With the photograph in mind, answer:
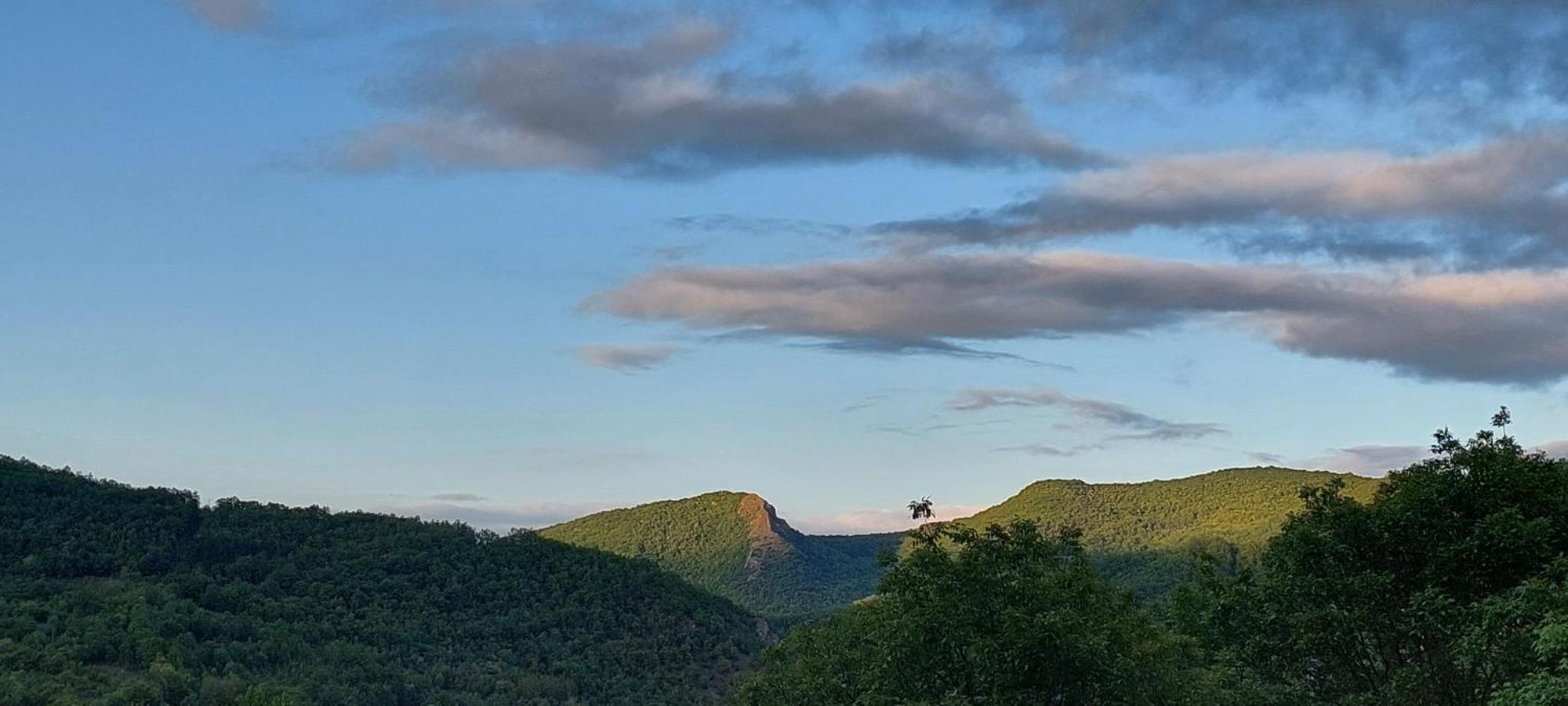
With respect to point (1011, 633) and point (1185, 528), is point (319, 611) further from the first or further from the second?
point (1185, 528)

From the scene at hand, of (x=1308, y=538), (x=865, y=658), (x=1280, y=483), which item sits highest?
(x=1280, y=483)

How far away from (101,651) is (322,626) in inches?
837

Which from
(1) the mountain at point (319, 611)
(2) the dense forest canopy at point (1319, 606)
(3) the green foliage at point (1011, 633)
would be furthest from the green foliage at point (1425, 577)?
(1) the mountain at point (319, 611)

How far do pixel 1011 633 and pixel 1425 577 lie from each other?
9900 millimetres

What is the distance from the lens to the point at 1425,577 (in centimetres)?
2731

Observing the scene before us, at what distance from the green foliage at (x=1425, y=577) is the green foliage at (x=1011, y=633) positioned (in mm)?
3542

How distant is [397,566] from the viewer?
405 feet

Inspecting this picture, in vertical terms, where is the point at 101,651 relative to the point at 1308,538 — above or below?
below

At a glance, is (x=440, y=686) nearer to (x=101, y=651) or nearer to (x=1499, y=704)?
(x=101, y=651)

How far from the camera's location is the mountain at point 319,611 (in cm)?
8681

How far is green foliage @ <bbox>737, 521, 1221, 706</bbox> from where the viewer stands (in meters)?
24.9

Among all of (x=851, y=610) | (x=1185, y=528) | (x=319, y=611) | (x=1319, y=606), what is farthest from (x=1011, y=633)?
(x=1185, y=528)

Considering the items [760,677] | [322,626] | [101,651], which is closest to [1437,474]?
[760,677]

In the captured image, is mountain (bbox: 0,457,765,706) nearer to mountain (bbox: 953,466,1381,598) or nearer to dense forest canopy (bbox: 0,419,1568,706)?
dense forest canopy (bbox: 0,419,1568,706)
